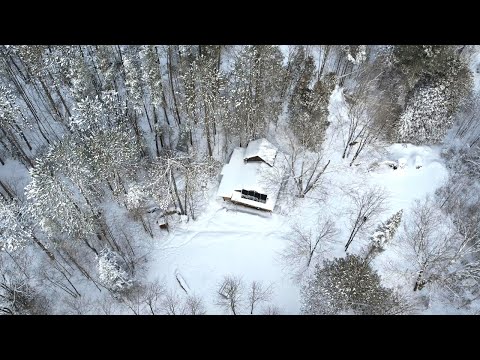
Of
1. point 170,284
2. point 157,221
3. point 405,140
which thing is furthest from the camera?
point 405,140

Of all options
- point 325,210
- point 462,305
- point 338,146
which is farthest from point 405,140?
point 462,305

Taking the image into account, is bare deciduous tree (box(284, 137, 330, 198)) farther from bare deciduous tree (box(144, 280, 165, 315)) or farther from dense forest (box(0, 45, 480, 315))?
bare deciduous tree (box(144, 280, 165, 315))

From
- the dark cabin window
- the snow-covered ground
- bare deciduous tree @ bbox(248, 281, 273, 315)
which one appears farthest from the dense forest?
the dark cabin window

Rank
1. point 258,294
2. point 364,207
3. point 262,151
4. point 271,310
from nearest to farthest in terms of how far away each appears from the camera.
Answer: point 271,310
point 258,294
point 364,207
point 262,151

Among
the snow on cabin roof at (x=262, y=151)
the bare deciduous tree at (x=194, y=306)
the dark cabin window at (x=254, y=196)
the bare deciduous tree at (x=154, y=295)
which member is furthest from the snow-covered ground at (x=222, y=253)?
the snow on cabin roof at (x=262, y=151)

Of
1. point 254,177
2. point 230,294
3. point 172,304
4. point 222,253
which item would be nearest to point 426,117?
point 254,177

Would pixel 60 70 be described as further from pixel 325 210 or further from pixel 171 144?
pixel 325 210

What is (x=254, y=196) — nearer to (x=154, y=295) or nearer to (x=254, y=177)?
(x=254, y=177)
